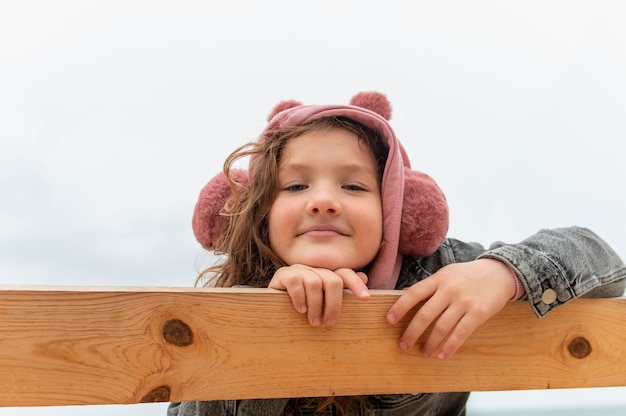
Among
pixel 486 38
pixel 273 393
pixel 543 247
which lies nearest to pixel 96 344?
pixel 273 393

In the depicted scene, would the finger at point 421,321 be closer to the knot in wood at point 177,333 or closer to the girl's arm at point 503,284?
the girl's arm at point 503,284

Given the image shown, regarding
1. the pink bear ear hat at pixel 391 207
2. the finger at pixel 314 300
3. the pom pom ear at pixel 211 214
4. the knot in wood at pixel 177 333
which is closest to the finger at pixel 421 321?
the finger at pixel 314 300

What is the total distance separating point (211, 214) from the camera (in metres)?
1.06

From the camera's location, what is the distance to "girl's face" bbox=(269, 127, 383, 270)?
0.87m

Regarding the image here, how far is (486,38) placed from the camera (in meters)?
2.39

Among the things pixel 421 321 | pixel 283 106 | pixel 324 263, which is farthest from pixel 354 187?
pixel 421 321

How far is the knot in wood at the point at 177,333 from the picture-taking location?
1.81 feet

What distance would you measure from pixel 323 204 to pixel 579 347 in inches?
16.1

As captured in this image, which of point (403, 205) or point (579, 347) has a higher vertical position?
point (403, 205)

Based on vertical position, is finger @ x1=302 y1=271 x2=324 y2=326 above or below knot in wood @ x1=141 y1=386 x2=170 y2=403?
above

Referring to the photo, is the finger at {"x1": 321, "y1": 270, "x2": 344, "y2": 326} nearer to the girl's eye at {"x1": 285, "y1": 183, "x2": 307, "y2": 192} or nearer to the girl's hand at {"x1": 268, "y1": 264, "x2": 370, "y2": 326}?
the girl's hand at {"x1": 268, "y1": 264, "x2": 370, "y2": 326}

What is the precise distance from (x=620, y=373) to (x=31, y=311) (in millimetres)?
709

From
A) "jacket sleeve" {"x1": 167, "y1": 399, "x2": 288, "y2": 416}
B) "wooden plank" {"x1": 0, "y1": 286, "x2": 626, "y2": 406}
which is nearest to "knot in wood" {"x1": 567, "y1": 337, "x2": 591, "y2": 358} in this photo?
"wooden plank" {"x1": 0, "y1": 286, "x2": 626, "y2": 406}

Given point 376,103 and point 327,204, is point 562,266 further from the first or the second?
point 376,103
